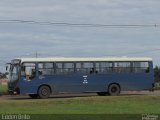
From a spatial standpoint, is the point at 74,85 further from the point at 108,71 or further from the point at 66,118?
the point at 66,118

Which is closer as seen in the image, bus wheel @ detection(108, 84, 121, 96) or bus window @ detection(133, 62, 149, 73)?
bus wheel @ detection(108, 84, 121, 96)

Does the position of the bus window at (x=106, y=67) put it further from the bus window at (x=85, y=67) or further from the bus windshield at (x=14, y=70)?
the bus windshield at (x=14, y=70)

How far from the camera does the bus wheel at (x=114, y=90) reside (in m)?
39.9

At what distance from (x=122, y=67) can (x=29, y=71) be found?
7.01 meters

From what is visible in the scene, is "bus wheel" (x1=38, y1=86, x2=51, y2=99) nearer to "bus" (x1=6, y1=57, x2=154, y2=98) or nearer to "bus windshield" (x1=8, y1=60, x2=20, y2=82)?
"bus" (x1=6, y1=57, x2=154, y2=98)

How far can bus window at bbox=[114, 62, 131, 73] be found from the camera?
132ft

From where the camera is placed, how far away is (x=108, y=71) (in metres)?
39.9

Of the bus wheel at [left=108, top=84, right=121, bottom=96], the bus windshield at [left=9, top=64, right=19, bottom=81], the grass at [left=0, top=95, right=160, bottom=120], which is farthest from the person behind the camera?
the bus wheel at [left=108, top=84, right=121, bottom=96]

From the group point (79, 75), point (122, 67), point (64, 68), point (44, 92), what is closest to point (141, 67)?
point (122, 67)

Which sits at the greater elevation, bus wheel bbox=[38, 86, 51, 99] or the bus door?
the bus door

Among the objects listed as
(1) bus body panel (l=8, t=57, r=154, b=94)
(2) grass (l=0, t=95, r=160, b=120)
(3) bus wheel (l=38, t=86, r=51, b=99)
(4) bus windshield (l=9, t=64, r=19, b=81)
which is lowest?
(2) grass (l=0, t=95, r=160, b=120)

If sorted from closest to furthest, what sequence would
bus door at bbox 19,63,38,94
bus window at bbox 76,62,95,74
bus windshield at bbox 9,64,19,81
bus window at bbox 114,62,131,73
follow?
bus door at bbox 19,63,38,94, bus windshield at bbox 9,64,19,81, bus window at bbox 76,62,95,74, bus window at bbox 114,62,131,73

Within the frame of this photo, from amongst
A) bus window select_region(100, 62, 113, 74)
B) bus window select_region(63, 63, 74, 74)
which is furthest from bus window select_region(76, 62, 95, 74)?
bus window select_region(100, 62, 113, 74)

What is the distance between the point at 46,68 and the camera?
37.9 metres
